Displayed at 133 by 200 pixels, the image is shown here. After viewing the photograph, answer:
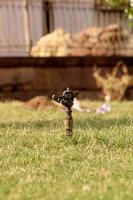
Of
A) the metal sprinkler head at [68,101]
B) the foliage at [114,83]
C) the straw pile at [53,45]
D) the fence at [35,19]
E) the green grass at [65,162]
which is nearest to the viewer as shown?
the green grass at [65,162]

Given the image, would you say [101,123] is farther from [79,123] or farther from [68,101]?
[68,101]

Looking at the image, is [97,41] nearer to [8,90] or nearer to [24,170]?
[8,90]

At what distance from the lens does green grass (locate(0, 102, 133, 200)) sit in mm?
4543

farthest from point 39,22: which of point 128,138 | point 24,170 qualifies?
point 24,170

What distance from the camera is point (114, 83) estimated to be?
13.7 meters

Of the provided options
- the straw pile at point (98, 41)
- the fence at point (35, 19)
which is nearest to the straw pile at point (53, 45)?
the fence at point (35, 19)

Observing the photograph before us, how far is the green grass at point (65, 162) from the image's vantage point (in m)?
4.54

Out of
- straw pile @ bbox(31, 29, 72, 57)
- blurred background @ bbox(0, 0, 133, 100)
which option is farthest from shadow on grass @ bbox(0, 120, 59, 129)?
straw pile @ bbox(31, 29, 72, 57)

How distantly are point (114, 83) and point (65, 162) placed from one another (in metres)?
8.23

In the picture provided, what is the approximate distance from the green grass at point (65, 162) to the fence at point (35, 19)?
5.88 meters

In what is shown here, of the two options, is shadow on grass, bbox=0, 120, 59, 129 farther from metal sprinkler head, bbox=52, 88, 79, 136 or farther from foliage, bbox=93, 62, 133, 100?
foliage, bbox=93, 62, 133, 100

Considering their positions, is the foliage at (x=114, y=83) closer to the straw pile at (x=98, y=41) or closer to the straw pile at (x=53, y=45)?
the straw pile at (x=98, y=41)

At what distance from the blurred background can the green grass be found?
16.8ft

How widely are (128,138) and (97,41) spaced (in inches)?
349
